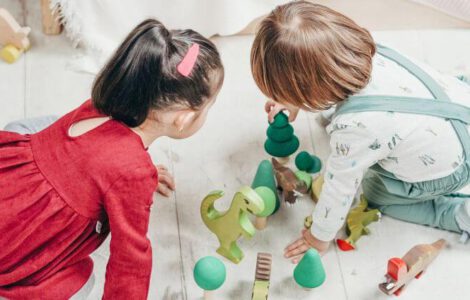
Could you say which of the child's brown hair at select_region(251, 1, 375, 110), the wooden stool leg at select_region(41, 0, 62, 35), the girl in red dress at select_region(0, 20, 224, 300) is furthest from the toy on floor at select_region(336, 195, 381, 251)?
the wooden stool leg at select_region(41, 0, 62, 35)

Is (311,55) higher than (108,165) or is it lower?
higher

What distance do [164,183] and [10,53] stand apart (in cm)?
44

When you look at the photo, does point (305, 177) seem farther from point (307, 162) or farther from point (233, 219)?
point (233, 219)

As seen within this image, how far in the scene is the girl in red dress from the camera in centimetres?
84

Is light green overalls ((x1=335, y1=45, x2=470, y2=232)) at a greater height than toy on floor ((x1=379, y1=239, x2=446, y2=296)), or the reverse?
light green overalls ((x1=335, y1=45, x2=470, y2=232))

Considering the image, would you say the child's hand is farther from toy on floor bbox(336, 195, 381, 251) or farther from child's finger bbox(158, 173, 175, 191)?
toy on floor bbox(336, 195, 381, 251)

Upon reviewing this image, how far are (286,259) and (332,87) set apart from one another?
333 mm

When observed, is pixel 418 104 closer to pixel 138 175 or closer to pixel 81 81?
pixel 138 175

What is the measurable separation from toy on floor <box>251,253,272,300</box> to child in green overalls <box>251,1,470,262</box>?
0.10 metres

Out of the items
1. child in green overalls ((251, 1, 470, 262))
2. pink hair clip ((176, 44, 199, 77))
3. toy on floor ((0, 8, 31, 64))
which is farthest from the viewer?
toy on floor ((0, 8, 31, 64))

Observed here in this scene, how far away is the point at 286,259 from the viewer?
113cm

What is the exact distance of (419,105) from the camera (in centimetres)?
99

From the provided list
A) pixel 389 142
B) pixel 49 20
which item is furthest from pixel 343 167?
pixel 49 20

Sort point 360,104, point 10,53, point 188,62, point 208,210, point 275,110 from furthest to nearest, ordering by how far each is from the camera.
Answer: point 10,53 → point 275,110 → point 208,210 → point 360,104 → point 188,62
